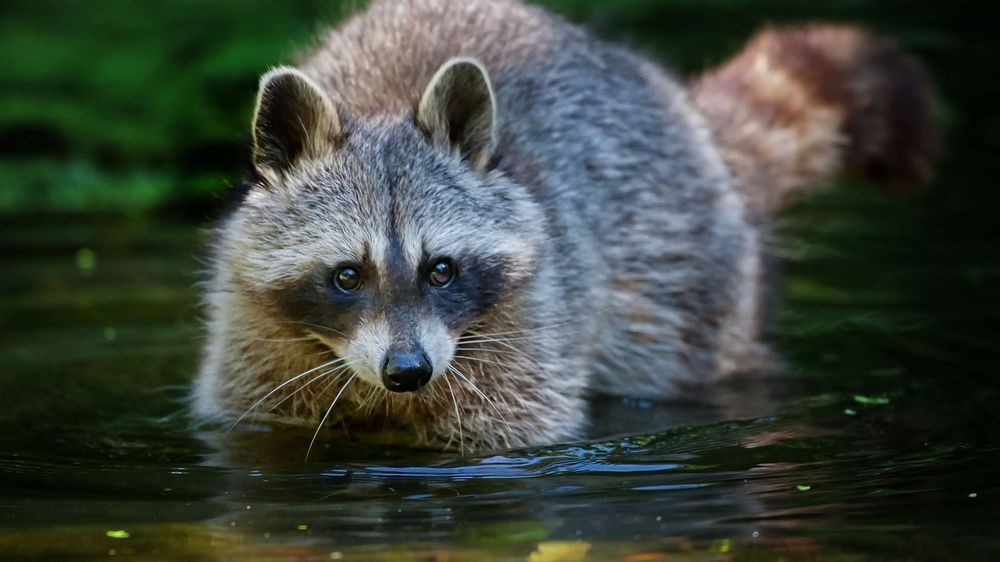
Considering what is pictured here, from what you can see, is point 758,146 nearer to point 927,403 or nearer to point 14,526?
point 927,403

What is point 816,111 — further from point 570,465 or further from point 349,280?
point 349,280

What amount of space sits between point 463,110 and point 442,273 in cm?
72

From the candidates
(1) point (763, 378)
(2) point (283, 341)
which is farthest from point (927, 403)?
(2) point (283, 341)

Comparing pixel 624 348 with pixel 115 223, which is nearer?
pixel 624 348

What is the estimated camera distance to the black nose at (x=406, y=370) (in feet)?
15.9

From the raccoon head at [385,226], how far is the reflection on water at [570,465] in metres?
0.51

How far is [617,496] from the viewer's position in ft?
15.2

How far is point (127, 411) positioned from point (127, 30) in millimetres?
6072

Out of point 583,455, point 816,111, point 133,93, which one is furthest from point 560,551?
point 133,93

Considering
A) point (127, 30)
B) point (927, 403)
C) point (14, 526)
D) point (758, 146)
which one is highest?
point (127, 30)

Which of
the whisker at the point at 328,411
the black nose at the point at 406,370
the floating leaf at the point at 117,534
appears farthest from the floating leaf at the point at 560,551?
the whisker at the point at 328,411

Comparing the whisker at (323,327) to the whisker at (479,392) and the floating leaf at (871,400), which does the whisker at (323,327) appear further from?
the floating leaf at (871,400)

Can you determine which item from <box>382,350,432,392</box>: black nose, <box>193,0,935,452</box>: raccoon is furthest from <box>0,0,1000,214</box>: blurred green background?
<box>382,350,432,392</box>: black nose

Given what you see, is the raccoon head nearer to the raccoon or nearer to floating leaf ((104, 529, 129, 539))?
the raccoon
